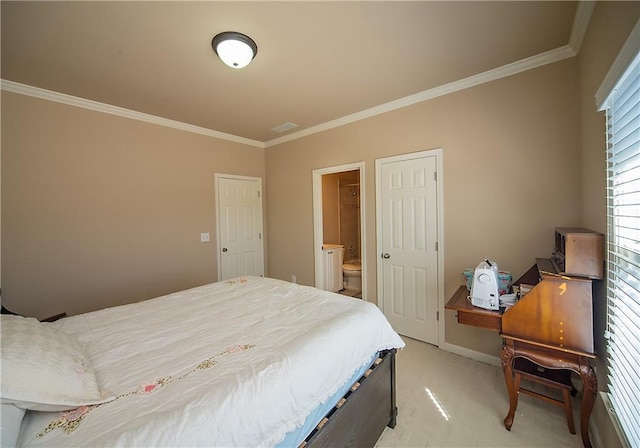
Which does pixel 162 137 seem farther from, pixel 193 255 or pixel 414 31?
pixel 414 31

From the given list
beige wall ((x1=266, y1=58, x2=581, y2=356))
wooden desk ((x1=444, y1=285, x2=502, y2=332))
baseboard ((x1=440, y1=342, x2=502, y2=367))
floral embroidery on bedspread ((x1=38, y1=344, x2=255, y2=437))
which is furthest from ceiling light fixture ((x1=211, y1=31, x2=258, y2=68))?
baseboard ((x1=440, y1=342, x2=502, y2=367))

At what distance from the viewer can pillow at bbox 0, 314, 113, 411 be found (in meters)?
0.79

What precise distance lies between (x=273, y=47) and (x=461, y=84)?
5.89 feet

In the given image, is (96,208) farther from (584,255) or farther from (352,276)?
(584,255)

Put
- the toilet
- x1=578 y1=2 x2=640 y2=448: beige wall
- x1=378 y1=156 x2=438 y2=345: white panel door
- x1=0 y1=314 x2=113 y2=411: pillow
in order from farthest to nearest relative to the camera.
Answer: the toilet, x1=378 y1=156 x2=438 y2=345: white panel door, x1=578 y1=2 x2=640 y2=448: beige wall, x1=0 y1=314 x2=113 y2=411: pillow

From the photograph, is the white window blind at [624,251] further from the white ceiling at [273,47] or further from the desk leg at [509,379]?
the white ceiling at [273,47]

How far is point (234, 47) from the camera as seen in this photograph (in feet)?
5.89

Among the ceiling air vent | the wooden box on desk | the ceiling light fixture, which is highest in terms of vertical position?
the ceiling air vent

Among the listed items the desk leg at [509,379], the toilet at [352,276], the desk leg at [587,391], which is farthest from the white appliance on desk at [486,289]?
the toilet at [352,276]

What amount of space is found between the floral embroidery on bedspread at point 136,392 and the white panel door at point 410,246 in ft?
6.92

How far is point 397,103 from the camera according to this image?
2.87 meters

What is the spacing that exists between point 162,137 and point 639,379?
4.34 m

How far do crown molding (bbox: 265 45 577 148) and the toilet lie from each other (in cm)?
238

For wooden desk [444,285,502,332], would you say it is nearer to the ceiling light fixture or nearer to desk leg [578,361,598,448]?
desk leg [578,361,598,448]
